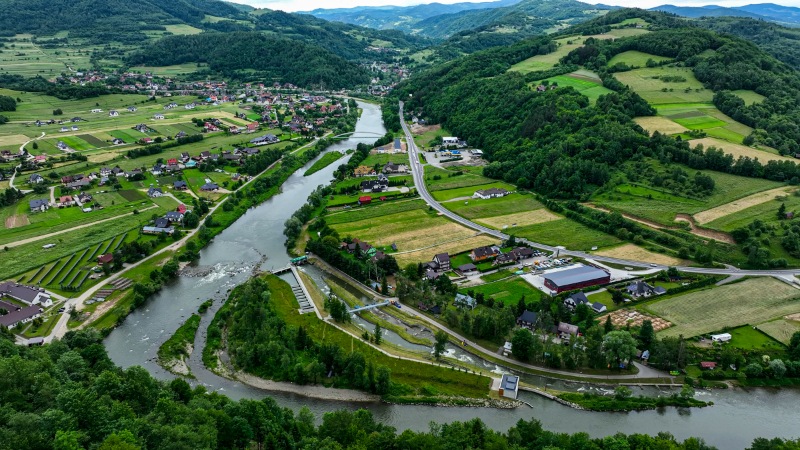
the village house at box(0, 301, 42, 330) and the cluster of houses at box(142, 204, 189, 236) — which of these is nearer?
the village house at box(0, 301, 42, 330)

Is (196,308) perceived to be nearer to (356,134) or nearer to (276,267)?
(276,267)

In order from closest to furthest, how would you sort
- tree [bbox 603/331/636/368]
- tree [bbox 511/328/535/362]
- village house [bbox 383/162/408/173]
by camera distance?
tree [bbox 603/331/636/368]
tree [bbox 511/328/535/362]
village house [bbox 383/162/408/173]

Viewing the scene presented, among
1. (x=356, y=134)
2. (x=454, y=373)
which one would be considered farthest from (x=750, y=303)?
(x=356, y=134)

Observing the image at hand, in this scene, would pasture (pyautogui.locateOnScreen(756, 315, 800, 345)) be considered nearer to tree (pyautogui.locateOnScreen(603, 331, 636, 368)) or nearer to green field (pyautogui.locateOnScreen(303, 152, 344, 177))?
tree (pyautogui.locateOnScreen(603, 331, 636, 368))

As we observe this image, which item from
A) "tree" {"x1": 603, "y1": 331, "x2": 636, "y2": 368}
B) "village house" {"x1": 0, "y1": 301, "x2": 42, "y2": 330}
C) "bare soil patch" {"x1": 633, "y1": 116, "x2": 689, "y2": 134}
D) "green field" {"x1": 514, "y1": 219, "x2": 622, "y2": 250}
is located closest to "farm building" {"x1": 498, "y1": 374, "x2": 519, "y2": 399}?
"tree" {"x1": 603, "y1": 331, "x2": 636, "y2": 368}

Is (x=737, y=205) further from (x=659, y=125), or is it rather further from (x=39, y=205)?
(x=39, y=205)

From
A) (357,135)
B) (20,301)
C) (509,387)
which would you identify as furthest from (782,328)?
(357,135)

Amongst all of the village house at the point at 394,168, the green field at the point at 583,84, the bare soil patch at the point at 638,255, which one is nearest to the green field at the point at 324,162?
the village house at the point at 394,168
